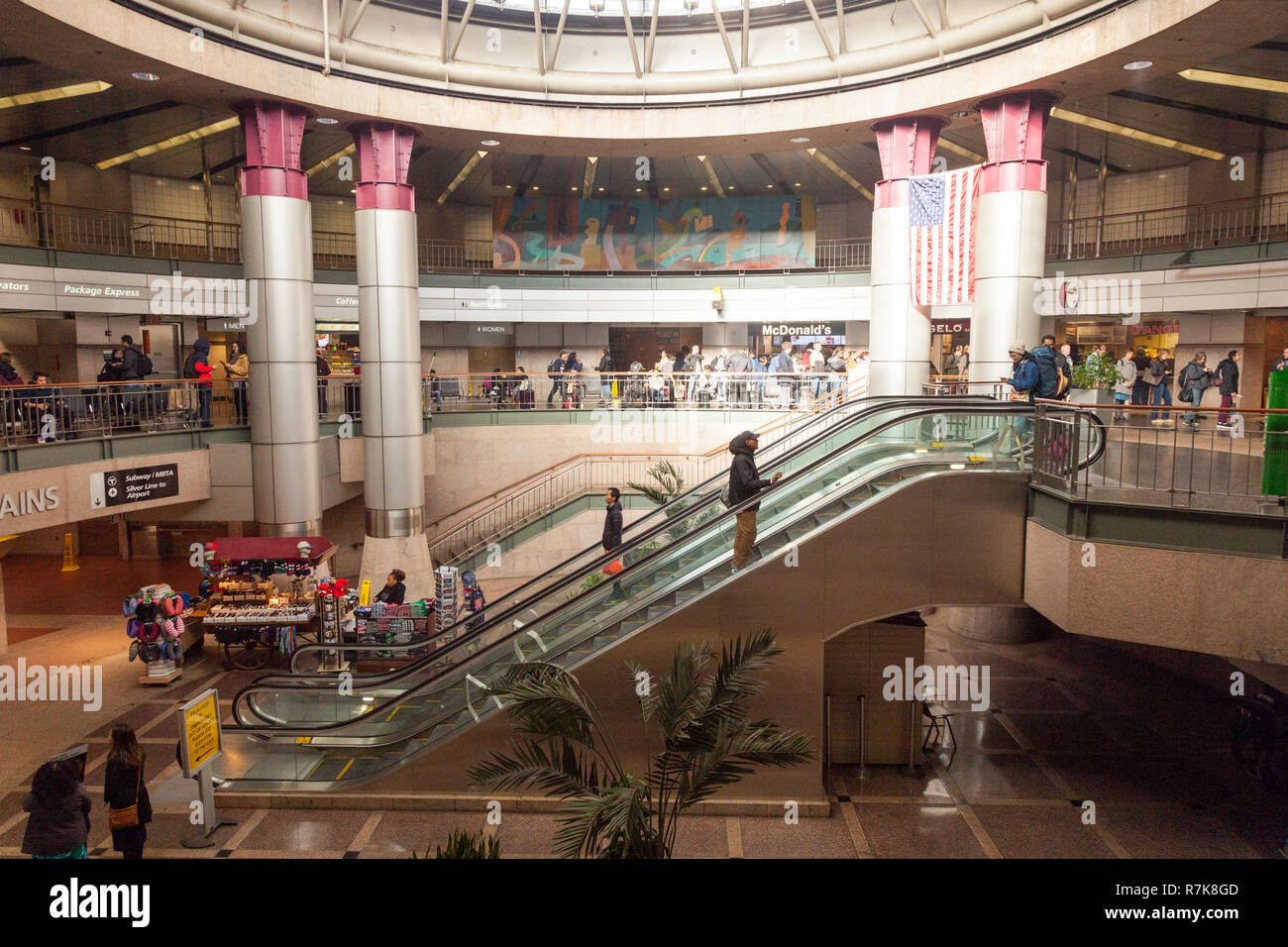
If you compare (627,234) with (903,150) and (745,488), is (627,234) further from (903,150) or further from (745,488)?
(745,488)

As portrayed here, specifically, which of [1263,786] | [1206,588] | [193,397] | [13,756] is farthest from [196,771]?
[1263,786]

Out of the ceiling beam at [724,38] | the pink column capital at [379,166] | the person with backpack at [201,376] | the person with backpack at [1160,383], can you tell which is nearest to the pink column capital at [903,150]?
the ceiling beam at [724,38]

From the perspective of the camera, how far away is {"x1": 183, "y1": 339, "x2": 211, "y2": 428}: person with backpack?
49.6 ft

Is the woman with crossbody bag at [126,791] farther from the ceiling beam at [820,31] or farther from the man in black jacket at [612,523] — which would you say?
the ceiling beam at [820,31]

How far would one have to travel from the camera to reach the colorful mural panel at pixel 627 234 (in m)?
26.8

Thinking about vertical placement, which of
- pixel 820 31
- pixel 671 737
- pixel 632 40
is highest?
pixel 632 40

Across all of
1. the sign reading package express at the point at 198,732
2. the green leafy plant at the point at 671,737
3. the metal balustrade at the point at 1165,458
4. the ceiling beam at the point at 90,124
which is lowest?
the sign reading package express at the point at 198,732

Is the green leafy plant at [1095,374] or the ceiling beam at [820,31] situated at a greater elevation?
the ceiling beam at [820,31]

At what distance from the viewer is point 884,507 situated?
938cm

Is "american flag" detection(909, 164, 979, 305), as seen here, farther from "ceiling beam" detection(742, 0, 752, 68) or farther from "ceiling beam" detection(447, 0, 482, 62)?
"ceiling beam" detection(447, 0, 482, 62)

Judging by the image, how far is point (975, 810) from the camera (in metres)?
9.47

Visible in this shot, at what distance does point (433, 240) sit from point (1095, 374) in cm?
2018

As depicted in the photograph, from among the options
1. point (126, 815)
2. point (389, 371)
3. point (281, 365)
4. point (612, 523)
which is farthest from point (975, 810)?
point (281, 365)

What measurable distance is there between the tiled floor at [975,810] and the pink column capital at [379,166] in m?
8.98
